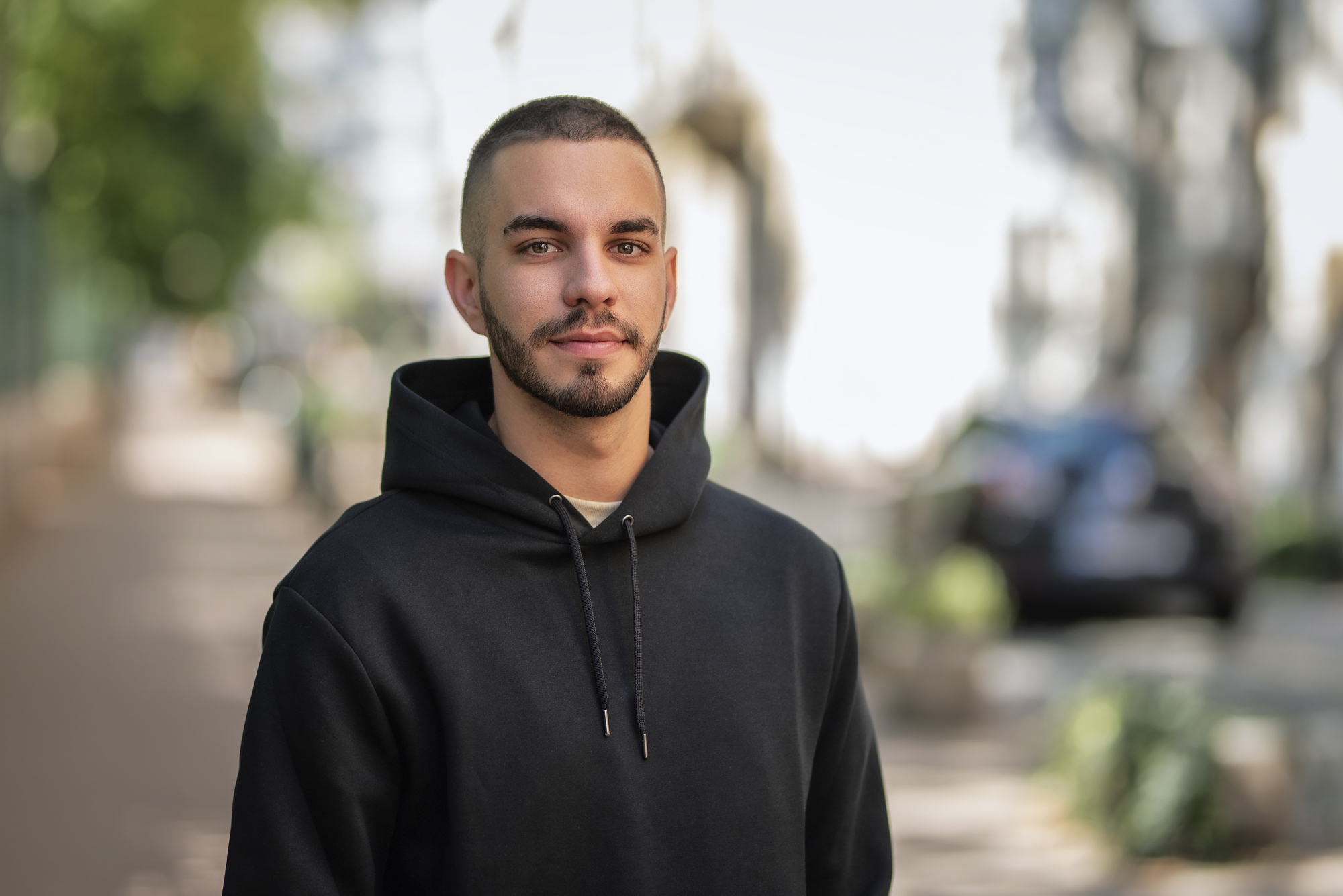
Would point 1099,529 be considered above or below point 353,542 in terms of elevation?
below

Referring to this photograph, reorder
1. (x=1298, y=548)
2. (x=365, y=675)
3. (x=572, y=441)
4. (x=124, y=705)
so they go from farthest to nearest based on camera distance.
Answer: (x=1298, y=548) → (x=124, y=705) → (x=572, y=441) → (x=365, y=675)

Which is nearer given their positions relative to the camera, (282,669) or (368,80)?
(282,669)

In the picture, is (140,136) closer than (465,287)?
No

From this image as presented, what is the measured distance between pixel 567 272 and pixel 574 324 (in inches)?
2.8

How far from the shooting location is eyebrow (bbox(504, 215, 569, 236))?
2.05 meters

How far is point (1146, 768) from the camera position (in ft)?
19.5

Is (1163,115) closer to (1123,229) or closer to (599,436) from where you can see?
(1123,229)

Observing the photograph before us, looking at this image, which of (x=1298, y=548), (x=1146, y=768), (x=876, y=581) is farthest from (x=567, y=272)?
(x=1298, y=548)

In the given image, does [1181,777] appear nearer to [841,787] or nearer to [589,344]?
[841,787]

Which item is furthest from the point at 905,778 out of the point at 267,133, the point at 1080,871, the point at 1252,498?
the point at 267,133

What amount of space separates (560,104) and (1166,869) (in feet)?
14.8

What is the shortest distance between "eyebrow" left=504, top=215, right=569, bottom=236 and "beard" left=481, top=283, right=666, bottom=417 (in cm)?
11

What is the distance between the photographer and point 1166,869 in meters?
5.64

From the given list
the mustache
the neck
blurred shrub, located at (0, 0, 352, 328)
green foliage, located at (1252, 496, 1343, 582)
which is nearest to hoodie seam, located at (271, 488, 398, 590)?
the neck
